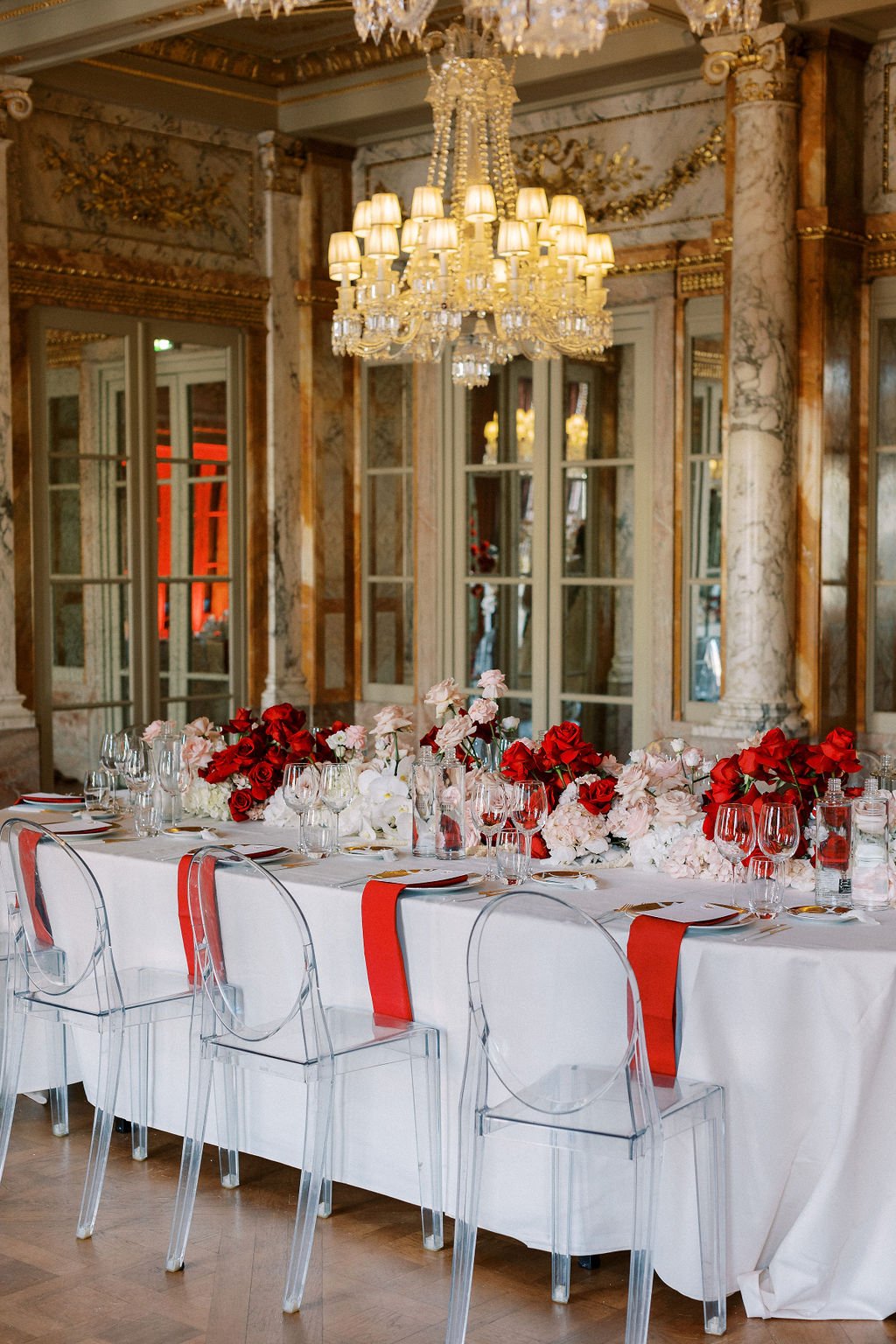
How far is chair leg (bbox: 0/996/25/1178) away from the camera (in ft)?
14.1

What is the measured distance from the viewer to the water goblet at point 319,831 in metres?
4.48

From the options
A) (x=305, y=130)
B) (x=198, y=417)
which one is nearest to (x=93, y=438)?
(x=198, y=417)

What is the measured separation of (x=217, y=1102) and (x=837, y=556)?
3626 mm

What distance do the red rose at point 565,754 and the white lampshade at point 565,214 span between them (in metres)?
2.17

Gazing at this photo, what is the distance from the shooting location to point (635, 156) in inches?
293

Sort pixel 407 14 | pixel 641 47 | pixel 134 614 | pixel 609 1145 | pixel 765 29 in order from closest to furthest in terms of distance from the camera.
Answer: pixel 407 14
pixel 609 1145
pixel 765 29
pixel 641 47
pixel 134 614

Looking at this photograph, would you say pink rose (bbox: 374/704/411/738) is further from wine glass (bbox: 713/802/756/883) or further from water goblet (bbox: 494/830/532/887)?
wine glass (bbox: 713/802/756/883)

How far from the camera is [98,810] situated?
528 cm

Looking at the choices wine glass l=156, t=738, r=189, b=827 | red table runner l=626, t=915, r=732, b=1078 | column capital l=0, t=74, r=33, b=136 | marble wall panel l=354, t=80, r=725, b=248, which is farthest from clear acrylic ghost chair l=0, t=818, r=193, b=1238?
marble wall panel l=354, t=80, r=725, b=248

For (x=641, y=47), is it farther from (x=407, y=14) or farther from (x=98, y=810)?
(x=407, y=14)

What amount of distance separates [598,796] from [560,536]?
3765 mm

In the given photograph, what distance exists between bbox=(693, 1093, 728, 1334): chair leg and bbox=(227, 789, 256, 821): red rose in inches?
79.9

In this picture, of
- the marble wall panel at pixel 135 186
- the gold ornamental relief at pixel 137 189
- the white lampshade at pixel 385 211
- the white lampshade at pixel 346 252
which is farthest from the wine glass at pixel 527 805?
the gold ornamental relief at pixel 137 189

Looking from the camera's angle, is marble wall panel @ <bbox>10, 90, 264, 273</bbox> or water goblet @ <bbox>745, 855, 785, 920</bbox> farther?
marble wall panel @ <bbox>10, 90, 264, 273</bbox>
